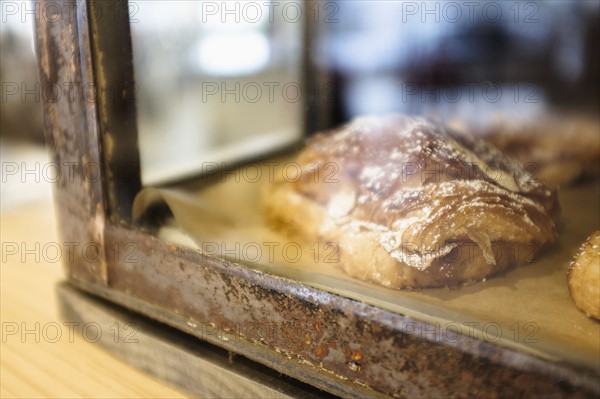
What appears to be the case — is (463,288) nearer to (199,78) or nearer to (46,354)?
(46,354)

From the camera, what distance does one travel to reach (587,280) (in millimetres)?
597

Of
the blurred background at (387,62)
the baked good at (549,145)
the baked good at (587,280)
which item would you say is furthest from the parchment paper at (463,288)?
the blurred background at (387,62)

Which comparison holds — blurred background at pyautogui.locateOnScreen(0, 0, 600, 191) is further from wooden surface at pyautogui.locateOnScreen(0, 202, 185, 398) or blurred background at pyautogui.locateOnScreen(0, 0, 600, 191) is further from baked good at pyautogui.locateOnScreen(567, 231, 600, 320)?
baked good at pyautogui.locateOnScreen(567, 231, 600, 320)

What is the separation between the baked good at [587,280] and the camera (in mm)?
586

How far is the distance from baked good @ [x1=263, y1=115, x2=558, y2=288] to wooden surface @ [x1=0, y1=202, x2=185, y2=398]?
1.10 ft

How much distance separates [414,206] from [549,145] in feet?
2.18

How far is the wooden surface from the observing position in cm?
76

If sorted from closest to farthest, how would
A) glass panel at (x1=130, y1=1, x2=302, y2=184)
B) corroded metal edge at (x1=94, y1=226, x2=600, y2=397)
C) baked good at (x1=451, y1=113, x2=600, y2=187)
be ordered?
corroded metal edge at (x1=94, y1=226, x2=600, y2=397), baked good at (x1=451, y1=113, x2=600, y2=187), glass panel at (x1=130, y1=1, x2=302, y2=184)

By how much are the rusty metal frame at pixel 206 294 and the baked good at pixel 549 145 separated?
2.13ft

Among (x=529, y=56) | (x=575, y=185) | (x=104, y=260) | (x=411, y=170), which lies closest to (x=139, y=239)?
(x=104, y=260)

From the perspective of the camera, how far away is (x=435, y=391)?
0.55 m

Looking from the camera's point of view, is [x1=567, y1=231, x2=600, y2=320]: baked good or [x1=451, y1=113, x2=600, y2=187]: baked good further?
[x1=451, y1=113, x2=600, y2=187]: baked good

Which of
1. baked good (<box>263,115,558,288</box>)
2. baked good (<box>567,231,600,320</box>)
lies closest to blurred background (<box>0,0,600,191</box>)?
baked good (<box>263,115,558,288</box>)

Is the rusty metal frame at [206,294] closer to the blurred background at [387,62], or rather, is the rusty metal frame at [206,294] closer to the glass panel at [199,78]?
the blurred background at [387,62]
